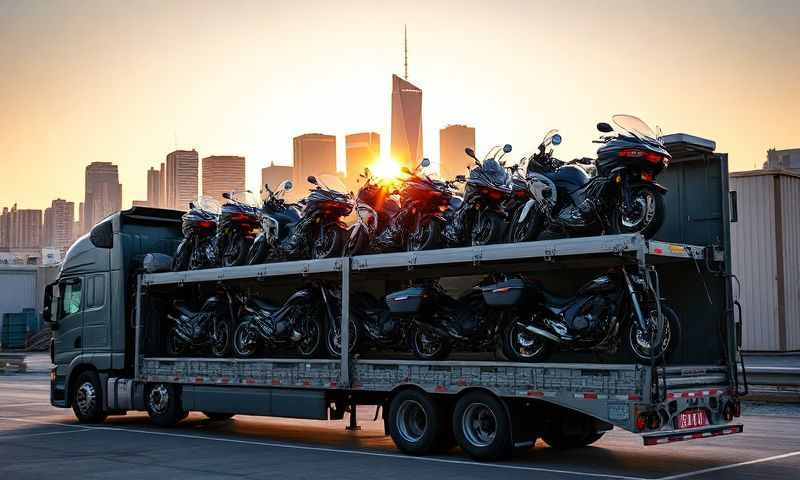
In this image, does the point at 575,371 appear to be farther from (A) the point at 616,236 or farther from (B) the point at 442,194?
(B) the point at 442,194

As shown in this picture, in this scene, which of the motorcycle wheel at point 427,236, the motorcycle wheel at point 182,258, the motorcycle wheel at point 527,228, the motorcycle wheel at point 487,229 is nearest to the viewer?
the motorcycle wheel at point 527,228

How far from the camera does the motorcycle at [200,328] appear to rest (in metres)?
15.9

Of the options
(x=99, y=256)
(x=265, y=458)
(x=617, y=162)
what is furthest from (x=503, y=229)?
(x=99, y=256)

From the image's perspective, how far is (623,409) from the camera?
33.0 feet

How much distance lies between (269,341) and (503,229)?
14.8 feet

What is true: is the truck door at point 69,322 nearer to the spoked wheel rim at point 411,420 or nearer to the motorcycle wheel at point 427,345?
the motorcycle wheel at point 427,345

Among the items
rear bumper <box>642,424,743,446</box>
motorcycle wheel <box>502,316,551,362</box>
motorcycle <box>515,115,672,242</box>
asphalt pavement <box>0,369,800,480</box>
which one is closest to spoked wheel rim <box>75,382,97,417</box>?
asphalt pavement <box>0,369,800,480</box>

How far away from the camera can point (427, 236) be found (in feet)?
43.1

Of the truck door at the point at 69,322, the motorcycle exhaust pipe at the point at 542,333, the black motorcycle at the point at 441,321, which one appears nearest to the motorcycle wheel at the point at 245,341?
the black motorcycle at the point at 441,321

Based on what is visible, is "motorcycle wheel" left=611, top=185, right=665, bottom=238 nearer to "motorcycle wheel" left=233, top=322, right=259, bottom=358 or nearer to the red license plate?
the red license plate

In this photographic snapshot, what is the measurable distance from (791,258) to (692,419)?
818 inches

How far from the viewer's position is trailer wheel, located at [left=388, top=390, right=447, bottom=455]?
1183 centimetres

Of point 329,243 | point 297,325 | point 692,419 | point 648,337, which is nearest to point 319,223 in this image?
point 329,243

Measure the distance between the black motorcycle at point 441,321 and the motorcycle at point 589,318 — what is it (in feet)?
1.56
